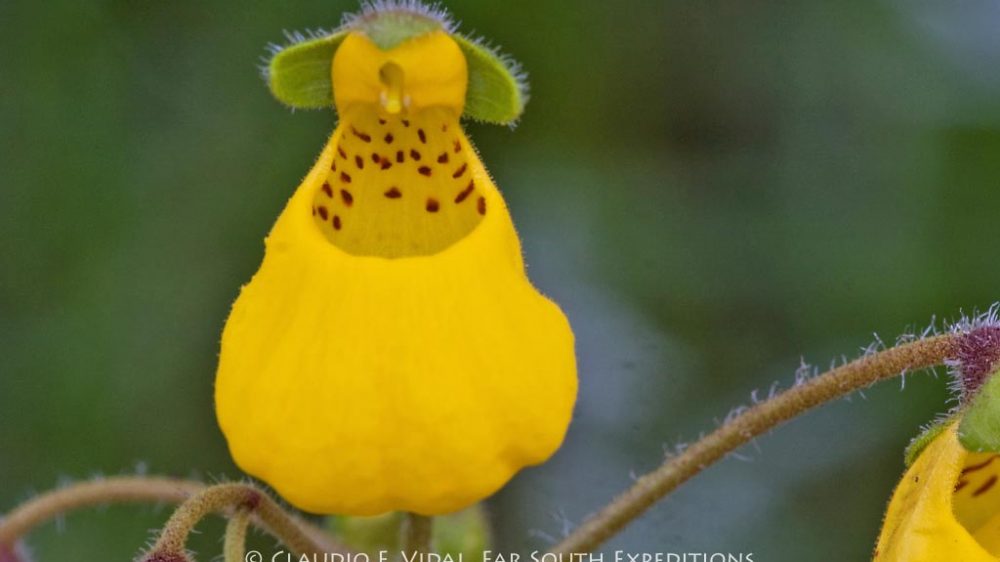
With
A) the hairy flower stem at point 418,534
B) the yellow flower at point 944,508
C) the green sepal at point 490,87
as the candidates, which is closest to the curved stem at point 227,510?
the hairy flower stem at point 418,534

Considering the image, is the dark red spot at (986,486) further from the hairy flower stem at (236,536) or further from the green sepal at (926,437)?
the hairy flower stem at (236,536)

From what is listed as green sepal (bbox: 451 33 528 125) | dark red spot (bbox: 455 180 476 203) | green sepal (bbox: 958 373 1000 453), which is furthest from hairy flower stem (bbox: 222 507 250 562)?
green sepal (bbox: 958 373 1000 453)

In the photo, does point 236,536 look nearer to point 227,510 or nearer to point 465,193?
point 227,510

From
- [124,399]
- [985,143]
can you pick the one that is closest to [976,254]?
[985,143]

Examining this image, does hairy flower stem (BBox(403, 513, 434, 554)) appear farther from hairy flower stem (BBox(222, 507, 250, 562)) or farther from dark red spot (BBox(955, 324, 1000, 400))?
dark red spot (BBox(955, 324, 1000, 400))

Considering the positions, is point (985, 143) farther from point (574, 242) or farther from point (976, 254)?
point (574, 242)

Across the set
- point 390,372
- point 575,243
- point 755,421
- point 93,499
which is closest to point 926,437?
point 755,421

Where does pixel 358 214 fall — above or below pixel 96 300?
above
